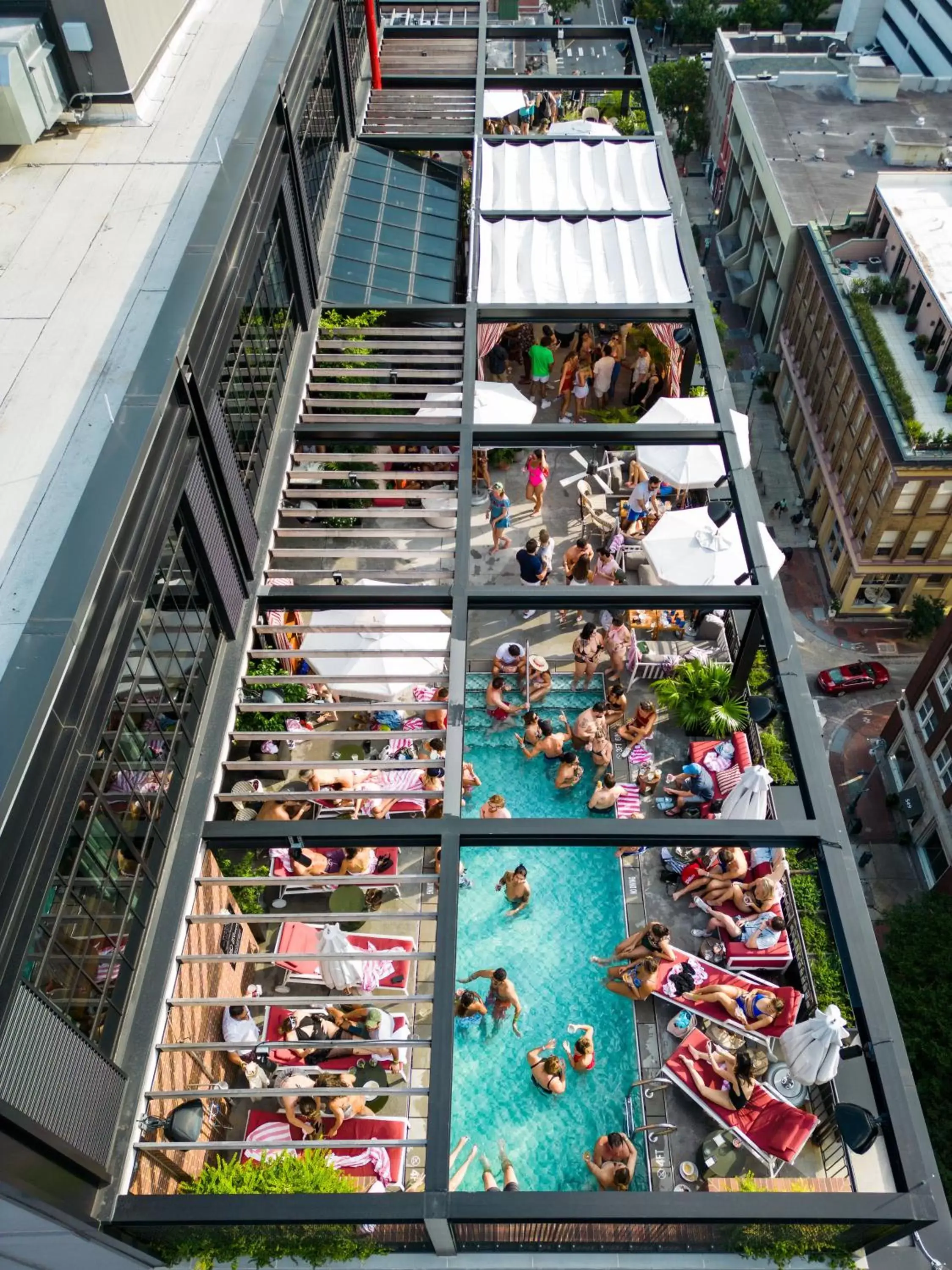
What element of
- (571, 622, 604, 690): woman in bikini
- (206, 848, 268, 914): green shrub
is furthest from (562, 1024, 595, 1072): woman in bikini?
(571, 622, 604, 690): woman in bikini

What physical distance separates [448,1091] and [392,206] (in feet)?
86.5

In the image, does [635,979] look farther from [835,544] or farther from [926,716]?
[835,544]

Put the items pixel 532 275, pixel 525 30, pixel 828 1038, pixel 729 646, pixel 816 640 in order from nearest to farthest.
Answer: pixel 828 1038, pixel 729 646, pixel 532 275, pixel 525 30, pixel 816 640

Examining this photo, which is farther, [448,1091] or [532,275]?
[532,275]

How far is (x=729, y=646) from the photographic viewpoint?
74.5 ft

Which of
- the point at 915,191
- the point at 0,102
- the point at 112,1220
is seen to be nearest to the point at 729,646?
the point at 112,1220

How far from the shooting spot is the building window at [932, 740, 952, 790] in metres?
36.8

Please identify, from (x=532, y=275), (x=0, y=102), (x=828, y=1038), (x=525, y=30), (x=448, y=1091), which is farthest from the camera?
(x=525, y=30)

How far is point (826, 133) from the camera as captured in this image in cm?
6353

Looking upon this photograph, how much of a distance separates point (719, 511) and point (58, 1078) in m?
16.3

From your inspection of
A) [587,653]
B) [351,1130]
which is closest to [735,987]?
[351,1130]

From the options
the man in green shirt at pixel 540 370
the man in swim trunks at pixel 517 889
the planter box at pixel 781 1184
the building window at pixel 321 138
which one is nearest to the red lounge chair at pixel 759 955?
the planter box at pixel 781 1184

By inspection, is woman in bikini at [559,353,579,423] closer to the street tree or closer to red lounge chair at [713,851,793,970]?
red lounge chair at [713,851,793,970]

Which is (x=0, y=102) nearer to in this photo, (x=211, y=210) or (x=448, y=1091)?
(x=211, y=210)
